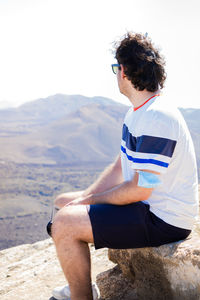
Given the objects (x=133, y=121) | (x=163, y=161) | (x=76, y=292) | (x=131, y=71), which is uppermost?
(x=131, y=71)

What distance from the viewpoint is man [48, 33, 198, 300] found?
1872mm

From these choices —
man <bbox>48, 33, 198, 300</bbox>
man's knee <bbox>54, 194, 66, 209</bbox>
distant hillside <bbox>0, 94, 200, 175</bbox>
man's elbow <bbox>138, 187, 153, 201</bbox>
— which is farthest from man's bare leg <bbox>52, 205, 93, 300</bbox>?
distant hillside <bbox>0, 94, 200, 175</bbox>

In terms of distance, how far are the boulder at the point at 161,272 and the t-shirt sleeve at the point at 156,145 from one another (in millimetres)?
570

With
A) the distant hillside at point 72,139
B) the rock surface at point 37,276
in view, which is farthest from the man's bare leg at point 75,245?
the distant hillside at point 72,139

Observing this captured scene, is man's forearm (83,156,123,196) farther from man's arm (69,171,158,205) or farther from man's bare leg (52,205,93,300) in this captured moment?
man's bare leg (52,205,93,300)

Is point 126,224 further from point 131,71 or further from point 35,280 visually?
point 35,280

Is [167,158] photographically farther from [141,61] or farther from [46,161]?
[46,161]

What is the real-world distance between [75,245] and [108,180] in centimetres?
82

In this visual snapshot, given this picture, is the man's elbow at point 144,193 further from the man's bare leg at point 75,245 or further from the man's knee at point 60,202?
the man's knee at point 60,202

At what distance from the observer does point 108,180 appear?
8.80ft

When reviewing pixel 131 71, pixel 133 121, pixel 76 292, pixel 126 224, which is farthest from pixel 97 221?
pixel 131 71

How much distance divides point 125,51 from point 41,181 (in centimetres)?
7167

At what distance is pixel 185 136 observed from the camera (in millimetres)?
1957

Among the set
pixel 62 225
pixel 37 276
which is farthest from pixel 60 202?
pixel 37 276
